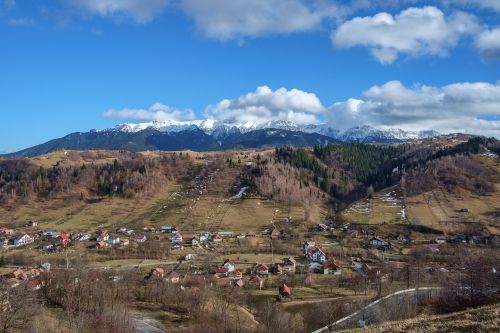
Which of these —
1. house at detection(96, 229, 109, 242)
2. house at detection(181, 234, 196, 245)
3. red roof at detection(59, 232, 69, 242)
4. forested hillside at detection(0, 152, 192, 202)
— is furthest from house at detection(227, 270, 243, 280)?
forested hillside at detection(0, 152, 192, 202)

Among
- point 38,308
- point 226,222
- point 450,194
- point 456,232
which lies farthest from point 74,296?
point 450,194

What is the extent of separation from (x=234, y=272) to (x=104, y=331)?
153 feet

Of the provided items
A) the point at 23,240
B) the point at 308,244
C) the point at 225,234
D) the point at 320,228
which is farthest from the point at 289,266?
the point at 23,240

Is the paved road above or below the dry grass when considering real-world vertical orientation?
below

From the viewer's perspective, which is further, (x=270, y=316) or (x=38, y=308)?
(x=270, y=316)

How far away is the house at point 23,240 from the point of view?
116506 millimetres

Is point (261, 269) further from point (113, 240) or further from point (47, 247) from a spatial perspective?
point (47, 247)

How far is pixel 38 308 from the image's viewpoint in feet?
144

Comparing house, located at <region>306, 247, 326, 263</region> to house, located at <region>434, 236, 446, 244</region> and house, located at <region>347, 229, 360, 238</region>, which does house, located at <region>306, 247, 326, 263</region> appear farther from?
house, located at <region>434, 236, 446, 244</region>

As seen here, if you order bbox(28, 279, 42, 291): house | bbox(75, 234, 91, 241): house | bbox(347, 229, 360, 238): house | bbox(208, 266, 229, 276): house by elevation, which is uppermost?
bbox(28, 279, 42, 291): house

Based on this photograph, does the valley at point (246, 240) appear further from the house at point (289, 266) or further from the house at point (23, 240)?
the house at point (23, 240)

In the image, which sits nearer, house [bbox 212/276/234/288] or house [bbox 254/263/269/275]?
house [bbox 212/276/234/288]

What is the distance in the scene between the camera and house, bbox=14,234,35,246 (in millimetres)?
116506

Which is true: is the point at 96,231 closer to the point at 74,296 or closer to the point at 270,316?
the point at 74,296
